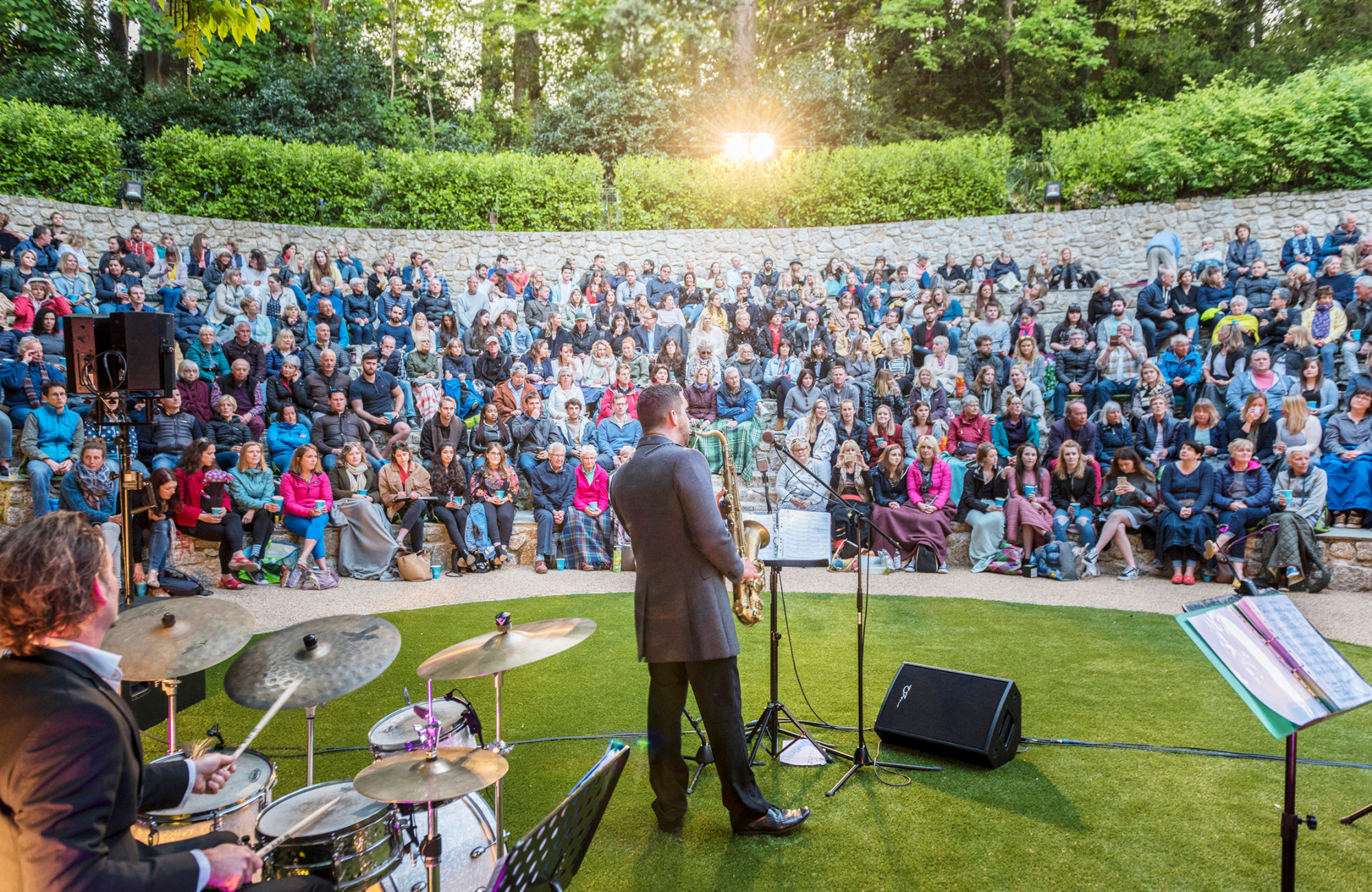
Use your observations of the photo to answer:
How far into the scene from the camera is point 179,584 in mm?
7531

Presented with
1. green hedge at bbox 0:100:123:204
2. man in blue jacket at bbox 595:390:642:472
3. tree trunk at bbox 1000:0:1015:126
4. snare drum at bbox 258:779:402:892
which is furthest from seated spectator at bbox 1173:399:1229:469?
green hedge at bbox 0:100:123:204

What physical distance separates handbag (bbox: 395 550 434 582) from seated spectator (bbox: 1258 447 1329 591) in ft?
26.1

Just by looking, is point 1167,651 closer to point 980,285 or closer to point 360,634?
point 360,634

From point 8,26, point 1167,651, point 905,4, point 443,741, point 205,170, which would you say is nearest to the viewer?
point 443,741

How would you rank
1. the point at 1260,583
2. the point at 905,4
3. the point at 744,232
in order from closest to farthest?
the point at 1260,583
the point at 744,232
the point at 905,4

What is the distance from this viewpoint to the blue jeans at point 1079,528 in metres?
8.38

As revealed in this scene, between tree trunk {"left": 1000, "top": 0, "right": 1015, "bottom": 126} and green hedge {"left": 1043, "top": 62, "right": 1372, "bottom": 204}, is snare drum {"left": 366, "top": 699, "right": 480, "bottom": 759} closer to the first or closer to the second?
green hedge {"left": 1043, "top": 62, "right": 1372, "bottom": 204}

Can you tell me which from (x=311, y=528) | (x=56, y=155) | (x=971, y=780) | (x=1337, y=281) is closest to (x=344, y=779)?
(x=971, y=780)

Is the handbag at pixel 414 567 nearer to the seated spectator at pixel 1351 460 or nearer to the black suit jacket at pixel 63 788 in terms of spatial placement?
the black suit jacket at pixel 63 788

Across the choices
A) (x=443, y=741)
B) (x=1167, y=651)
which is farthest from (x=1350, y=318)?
(x=443, y=741)

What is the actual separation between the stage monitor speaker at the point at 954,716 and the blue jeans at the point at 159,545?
671 centimetres

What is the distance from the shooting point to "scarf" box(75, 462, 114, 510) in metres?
7.60

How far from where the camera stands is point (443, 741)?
10.2 feet

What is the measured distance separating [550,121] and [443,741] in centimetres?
1922
